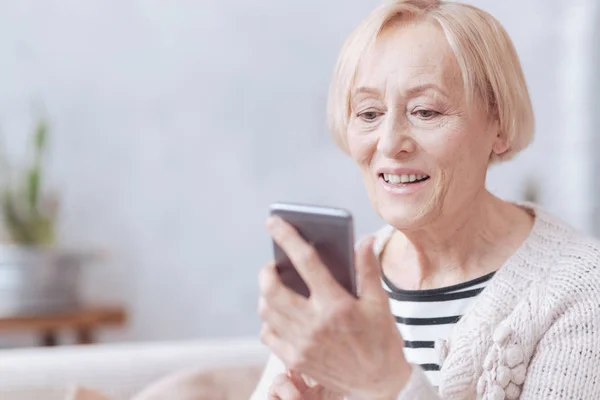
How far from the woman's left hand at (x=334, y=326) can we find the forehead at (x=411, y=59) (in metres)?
0.31

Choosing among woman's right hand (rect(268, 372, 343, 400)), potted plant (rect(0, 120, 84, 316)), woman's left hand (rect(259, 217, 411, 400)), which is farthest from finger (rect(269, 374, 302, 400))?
potted plant (rect(0, 120, 84, 316))

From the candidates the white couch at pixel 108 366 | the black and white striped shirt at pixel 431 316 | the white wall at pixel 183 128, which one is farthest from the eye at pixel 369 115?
the white wall at pixel 183 128

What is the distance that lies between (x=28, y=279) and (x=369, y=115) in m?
2.10

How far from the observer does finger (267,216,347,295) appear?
0.98 metres

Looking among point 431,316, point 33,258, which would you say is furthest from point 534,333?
point 33,258

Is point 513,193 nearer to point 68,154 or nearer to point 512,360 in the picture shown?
point 68,154

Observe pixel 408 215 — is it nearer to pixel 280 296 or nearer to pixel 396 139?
pixel 396 139

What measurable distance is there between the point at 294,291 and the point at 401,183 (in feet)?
0.96

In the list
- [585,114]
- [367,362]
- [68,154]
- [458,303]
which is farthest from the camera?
[585,114]

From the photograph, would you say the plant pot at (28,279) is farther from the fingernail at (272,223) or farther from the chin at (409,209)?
the fingernail at (272,223)

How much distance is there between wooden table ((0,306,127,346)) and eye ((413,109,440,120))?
2192 millimetres

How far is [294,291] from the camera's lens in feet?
3.35

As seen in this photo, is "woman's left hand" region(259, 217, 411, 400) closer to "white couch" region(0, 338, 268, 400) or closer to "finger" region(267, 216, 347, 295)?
"finger" region(267, 216, 347, 295)

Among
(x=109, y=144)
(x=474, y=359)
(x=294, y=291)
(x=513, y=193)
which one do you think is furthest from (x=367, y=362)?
(x=513, y=193)
